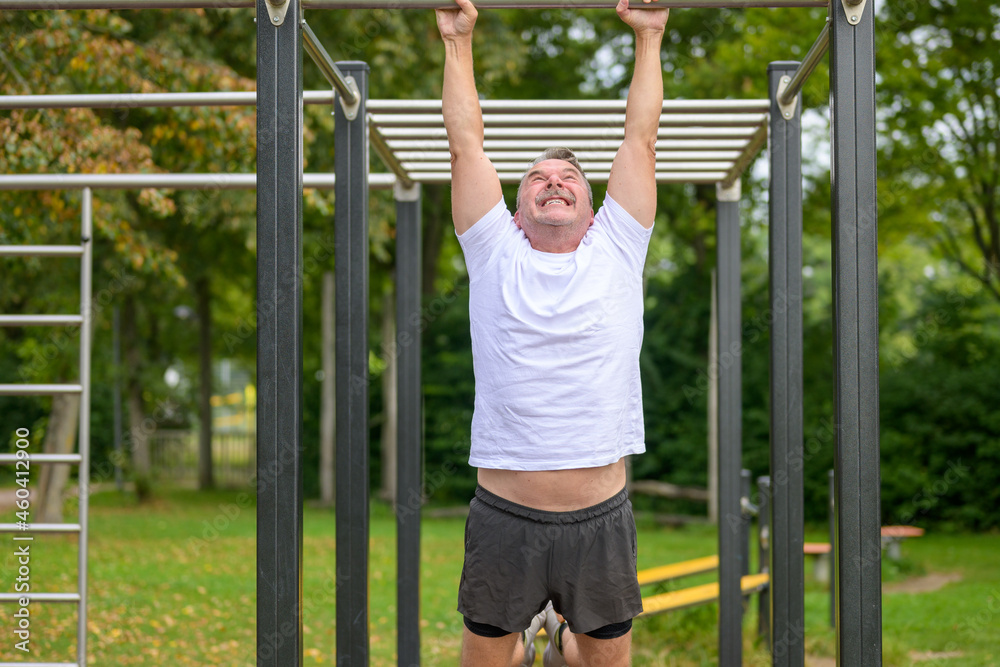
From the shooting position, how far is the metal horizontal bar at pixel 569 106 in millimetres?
3381

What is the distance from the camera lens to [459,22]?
7.39 feet

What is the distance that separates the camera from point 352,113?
3.16 meters

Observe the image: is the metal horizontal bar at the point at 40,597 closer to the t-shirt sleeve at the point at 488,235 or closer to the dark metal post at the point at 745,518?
the t-shirt sleeve at the point at 488,235

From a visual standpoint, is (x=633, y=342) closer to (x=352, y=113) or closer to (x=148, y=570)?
(x=352, y=113)

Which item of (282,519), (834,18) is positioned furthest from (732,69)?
(282,519)

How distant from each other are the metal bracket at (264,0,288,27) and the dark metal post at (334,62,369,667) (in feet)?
3.08

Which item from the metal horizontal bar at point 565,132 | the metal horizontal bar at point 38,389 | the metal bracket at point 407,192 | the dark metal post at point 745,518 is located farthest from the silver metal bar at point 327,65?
the dark metal post at point 745,518

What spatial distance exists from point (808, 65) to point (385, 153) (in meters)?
1.80

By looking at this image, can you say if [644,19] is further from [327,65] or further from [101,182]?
[101,182]

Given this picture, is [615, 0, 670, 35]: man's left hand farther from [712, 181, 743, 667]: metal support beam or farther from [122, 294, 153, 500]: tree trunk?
[122, 294, 153, 500]: tree trunk

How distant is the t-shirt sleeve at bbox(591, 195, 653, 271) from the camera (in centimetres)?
236

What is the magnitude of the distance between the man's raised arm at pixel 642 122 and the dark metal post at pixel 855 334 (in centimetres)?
42

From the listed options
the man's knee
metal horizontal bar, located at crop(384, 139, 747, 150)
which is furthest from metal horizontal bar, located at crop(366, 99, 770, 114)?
the man's knee

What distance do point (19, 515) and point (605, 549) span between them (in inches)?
122
